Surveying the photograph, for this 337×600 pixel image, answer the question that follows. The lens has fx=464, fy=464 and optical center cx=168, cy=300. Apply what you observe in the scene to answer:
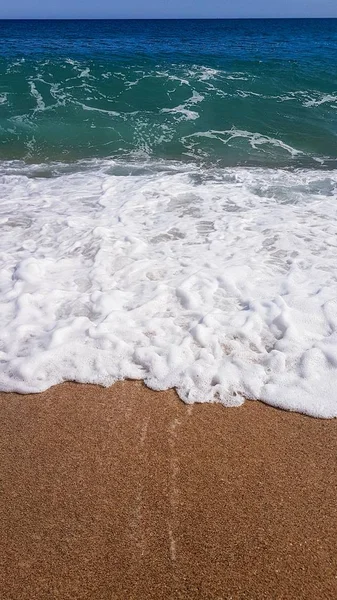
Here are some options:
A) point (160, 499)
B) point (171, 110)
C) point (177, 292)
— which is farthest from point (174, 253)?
point (171, 110)

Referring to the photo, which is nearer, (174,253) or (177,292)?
(177,292)

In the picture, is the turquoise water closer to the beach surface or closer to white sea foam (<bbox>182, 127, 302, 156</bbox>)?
white sea foam (<bbox>182, 127, 302, 156</bbox>)

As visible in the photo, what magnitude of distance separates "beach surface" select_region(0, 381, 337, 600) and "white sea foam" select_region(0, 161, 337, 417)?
226 millimetres

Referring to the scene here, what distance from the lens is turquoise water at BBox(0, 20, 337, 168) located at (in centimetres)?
957

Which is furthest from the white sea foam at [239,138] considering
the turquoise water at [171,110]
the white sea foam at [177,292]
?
the white sea foam at [177,292]

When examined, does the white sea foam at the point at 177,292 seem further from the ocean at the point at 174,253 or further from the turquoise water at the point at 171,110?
the turquoise water at the point at 171,110

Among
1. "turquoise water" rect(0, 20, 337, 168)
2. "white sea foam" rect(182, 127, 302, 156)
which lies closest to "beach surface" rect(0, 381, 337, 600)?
"turquoise water" rect(0, 20, 337, 168)

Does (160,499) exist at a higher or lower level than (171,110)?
lower

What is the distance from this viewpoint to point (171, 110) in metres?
12.2

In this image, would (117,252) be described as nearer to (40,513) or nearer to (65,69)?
(40,513)

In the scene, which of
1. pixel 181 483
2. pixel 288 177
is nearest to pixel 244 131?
pixel 288 177

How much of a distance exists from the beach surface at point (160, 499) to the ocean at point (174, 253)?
22 centimetres

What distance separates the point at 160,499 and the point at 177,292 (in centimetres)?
202

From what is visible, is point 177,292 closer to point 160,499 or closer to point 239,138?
point 160,499
